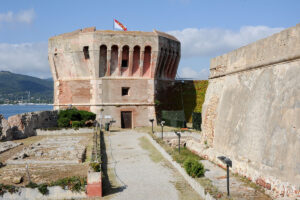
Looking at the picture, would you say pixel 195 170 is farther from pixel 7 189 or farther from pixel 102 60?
pixel 102 60

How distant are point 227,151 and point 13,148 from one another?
12.8m

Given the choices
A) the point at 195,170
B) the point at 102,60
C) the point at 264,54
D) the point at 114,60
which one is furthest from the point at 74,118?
the point at 264,54

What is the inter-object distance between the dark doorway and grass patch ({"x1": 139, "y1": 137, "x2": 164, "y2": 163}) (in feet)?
23.2

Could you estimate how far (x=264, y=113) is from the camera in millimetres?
10453

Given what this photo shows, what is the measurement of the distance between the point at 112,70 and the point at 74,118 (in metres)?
5.47

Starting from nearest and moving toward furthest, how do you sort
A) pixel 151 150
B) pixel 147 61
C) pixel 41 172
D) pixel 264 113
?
pixel 264 113
pixel 41 172
pixel 151 150
pixel 147 61

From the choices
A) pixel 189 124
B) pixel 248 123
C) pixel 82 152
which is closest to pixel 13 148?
pixel 82 152

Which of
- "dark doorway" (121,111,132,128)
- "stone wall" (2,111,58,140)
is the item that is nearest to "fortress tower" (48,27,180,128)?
"dark doorway" (121,111,132,128)

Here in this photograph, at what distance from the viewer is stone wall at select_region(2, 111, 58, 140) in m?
22.7

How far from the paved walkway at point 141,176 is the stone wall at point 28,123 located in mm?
7652

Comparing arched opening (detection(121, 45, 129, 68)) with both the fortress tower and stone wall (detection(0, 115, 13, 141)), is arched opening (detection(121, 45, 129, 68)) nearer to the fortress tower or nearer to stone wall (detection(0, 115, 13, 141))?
the fortress tower

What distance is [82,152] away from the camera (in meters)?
16.5

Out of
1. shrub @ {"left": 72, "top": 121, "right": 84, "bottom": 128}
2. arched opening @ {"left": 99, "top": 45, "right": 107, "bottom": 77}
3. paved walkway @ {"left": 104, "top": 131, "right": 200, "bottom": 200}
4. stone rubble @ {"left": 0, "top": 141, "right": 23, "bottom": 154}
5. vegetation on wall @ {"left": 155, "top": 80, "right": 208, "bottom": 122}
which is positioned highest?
arched opening @ {"left": 99, "top": 45, "right": 107, "bottom": 77}

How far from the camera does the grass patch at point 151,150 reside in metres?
15.8
